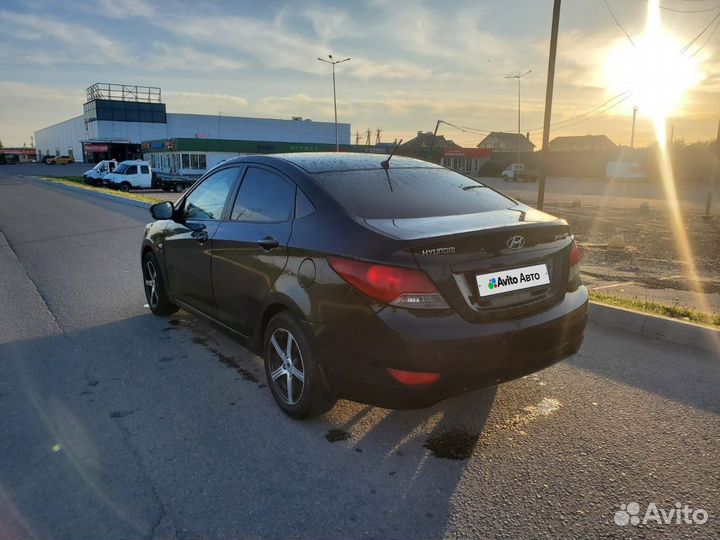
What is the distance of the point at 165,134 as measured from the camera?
8112 cm

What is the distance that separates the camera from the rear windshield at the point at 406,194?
126 inches

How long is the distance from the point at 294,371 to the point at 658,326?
11.5 feet

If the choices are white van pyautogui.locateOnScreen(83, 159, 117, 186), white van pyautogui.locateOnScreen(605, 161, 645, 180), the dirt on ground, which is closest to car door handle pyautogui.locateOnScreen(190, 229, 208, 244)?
the dirt on ground

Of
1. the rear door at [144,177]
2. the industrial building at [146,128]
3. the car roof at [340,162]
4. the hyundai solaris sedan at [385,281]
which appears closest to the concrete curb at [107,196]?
the rear door at [144,177]

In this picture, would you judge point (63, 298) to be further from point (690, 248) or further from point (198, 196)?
point (690, 248)

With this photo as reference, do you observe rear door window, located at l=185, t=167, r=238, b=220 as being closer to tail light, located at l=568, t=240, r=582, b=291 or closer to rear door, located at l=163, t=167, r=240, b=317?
rear door, located at l=163, t=167, r=240, b=317

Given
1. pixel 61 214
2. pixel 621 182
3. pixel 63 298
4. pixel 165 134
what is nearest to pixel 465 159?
pixel 621 182

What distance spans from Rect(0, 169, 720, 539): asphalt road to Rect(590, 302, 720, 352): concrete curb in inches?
8.2

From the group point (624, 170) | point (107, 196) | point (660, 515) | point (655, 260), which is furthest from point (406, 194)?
point (624, 170)

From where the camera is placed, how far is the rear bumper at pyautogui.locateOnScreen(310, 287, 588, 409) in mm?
2633

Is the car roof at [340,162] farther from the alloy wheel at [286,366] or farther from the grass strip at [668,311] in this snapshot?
the grass strip at [668,311]

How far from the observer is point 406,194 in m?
3.47

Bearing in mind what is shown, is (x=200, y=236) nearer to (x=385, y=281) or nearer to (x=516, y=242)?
(x=385, y=281)

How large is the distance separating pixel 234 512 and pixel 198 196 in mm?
3021
